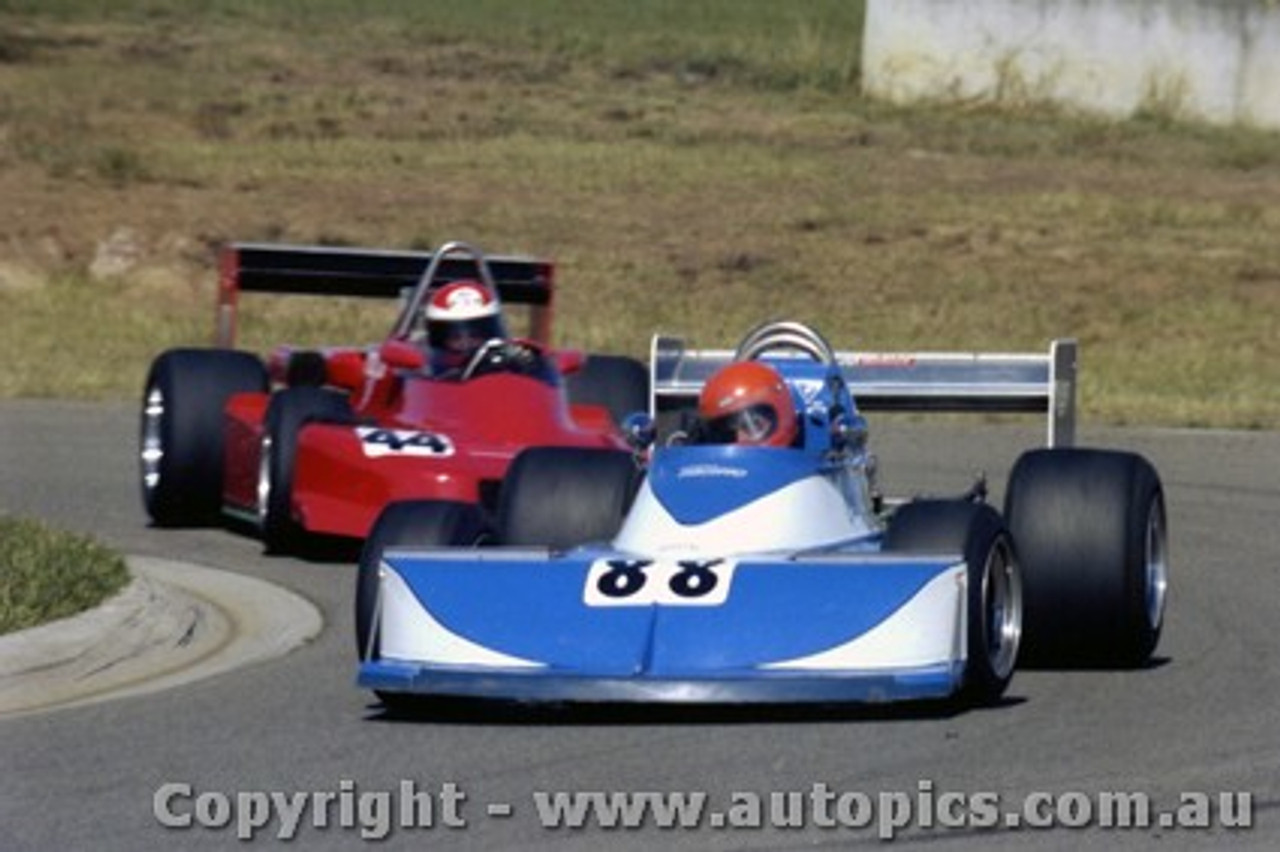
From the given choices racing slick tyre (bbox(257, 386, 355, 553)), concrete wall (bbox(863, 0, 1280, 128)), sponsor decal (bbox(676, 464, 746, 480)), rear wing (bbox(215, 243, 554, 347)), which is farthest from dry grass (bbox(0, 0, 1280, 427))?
sponsor decal (bbox(676, 464, 746, 480))

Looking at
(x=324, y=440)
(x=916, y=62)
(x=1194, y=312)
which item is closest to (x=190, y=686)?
(x=324, y=440)

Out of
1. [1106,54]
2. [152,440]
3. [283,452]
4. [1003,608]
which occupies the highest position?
[1106,54]

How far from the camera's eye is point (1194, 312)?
32.0 m

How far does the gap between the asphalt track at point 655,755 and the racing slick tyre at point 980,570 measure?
15 cm

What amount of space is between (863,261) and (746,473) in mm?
21963

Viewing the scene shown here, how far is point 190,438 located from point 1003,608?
6.52 metres

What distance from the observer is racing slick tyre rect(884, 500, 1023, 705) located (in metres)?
12.1

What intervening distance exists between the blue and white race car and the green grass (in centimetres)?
153

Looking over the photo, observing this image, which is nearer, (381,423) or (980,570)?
(980,570)

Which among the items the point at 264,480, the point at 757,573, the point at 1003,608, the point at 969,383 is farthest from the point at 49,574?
the point at 969,383

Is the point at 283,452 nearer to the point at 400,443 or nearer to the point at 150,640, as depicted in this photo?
the point at 400,443

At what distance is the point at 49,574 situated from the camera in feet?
46.6

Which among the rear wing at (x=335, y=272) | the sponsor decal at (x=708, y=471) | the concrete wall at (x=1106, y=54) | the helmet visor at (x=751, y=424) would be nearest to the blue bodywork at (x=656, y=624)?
the sponsor decal at (x=708, y=471)

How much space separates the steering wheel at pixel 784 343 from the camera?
14.3m
